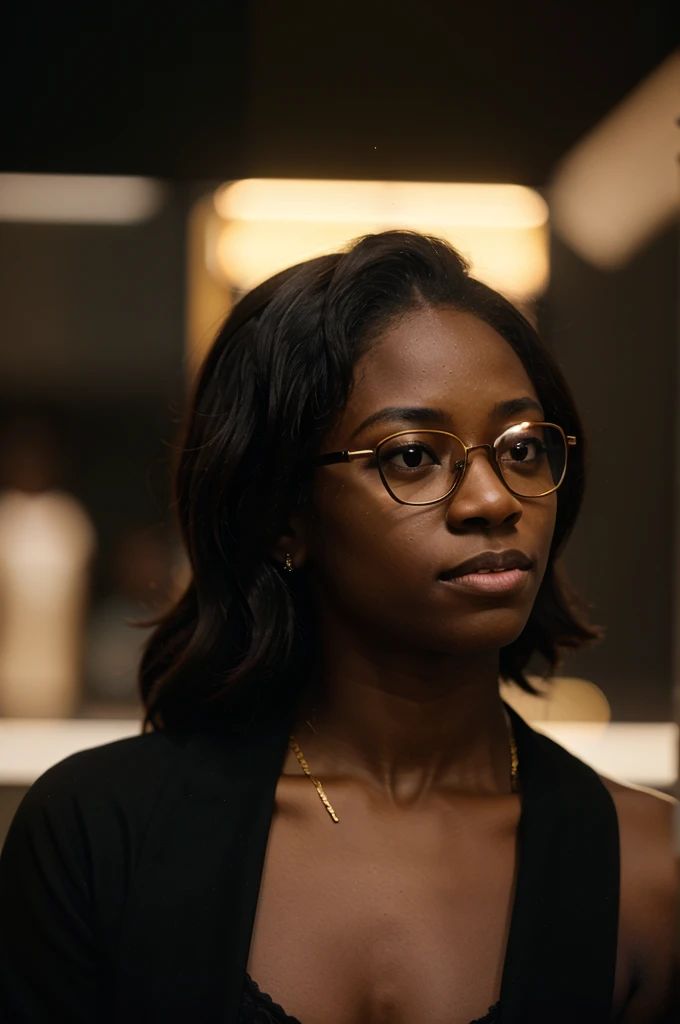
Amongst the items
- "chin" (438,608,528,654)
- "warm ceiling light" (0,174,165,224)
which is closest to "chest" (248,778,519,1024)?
"chin" (438,608,528,654)

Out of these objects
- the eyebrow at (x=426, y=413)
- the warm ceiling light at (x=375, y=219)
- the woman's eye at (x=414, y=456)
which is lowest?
the woman's eye at (x=414, y=456)

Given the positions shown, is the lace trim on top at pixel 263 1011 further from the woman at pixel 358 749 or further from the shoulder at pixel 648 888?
the shoulder at pixel 648 888

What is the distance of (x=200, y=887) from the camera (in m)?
1.19

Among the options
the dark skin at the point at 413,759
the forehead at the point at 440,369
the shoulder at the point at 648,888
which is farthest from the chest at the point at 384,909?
the forehead at the point at 440,369

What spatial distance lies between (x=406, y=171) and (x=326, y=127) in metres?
0.11

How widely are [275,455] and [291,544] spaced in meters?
0.12

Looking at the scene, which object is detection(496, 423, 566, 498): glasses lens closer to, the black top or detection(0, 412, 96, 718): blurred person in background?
the black top

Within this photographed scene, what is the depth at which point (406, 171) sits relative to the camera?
1361 millimetres

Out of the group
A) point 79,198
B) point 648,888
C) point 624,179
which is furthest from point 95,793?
point 624,179

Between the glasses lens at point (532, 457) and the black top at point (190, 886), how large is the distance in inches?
14.4

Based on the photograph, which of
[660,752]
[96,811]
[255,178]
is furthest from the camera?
[660,752]

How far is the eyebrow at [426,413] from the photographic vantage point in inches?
44.7

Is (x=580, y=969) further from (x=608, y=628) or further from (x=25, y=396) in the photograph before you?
(x=25, y=396)

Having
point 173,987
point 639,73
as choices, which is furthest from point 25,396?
point 639,73
